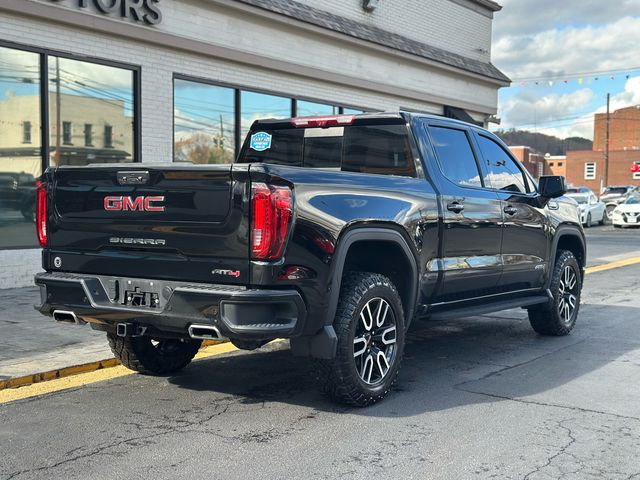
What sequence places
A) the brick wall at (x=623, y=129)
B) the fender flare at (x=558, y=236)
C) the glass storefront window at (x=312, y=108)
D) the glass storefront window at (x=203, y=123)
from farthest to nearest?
the brick wall at (x=623, y=129) → the glass storefront window at (x=312, y=108) → the glass storefront window at (x=203, y=123) → the fender flare at (x=558, y=236)

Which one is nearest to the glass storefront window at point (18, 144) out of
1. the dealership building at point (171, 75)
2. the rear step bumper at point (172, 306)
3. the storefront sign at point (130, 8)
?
the dealership building at point (171, 75)

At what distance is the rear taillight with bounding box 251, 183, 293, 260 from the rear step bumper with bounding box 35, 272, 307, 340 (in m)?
0.25

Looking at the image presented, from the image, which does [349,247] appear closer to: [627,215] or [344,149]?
[344,149]

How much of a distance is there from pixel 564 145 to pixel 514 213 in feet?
429

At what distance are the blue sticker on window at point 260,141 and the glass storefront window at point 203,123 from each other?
6.21 metres

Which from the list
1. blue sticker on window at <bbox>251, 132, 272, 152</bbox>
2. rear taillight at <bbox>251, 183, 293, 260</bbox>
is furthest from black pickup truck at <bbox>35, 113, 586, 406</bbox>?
blue sticker on window at <bbox>251, 132, 272, 152</bbox>

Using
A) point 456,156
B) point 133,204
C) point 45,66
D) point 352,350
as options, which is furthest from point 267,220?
point 45,66

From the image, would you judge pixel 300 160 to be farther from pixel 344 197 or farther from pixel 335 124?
pixel 344 197

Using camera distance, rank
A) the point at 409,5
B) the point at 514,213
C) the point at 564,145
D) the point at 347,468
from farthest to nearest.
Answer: the point at 564,145, the point at 409,5, the point at 514,213, the point at 347,468

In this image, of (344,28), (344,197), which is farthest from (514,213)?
(344,28)

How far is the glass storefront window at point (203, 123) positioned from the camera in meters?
13.0

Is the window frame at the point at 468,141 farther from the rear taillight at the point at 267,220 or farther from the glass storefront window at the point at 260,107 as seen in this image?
the glass storefront window at the point at 260,107

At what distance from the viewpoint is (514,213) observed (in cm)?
704

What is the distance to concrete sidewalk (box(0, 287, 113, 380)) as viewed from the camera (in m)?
6.15
